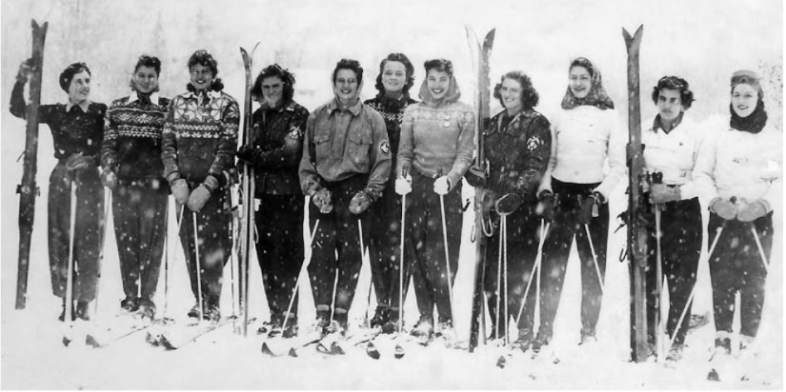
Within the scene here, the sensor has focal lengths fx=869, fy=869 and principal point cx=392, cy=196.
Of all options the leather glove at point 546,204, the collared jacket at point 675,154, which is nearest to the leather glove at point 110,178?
the leather glove at point 546,204

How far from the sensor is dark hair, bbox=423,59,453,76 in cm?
451

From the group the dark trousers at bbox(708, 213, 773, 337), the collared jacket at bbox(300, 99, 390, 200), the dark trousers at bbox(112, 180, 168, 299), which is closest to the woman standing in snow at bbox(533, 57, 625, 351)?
the dark trousers at bbox(708, 213, 773, 337)

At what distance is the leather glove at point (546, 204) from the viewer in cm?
440

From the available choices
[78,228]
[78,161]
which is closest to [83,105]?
[78,161]

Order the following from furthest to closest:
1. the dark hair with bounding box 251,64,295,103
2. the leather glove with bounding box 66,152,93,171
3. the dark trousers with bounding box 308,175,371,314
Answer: the leather glove with bounding box 66,152,93,171 → the dark hair with bounding box 251,64,295,103 → the dark trousers with bounding box 308,175,371,314

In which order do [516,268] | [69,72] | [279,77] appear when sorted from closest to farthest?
[516,268], [279,77], [69,72]

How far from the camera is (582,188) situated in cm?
440

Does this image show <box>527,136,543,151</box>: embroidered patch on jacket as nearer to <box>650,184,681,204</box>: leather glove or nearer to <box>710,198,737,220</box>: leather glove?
<box>650,184,681,204</box>: leather glove

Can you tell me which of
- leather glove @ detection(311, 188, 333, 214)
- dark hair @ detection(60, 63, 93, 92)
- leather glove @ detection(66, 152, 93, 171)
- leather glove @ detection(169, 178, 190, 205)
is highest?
dark hair @ detection(60, 63, 93, 92)

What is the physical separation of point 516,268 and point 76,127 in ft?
8.08

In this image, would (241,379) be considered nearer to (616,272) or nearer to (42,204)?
(42,204)

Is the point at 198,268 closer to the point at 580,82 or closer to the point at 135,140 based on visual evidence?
the point at 135,140

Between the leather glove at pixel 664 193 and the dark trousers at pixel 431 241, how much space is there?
100 centimetres

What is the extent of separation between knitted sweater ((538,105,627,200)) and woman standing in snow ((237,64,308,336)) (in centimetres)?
128
